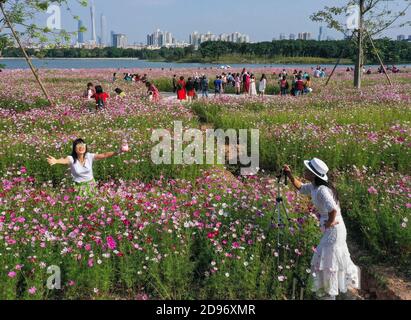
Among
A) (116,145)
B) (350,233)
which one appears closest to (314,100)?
(116,145)

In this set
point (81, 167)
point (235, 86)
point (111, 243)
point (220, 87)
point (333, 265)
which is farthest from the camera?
point (235, 86)

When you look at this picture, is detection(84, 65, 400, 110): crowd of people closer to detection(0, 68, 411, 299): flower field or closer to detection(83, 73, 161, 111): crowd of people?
detection(83, 73, 161, 111): crowd of people

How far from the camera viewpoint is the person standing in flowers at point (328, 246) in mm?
4625

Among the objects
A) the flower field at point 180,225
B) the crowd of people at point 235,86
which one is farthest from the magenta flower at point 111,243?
the crowd of people at point 235,86

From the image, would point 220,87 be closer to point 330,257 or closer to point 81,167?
point 81,167

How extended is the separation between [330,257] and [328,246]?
0.40 feet

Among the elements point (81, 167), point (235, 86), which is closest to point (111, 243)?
point (81, 167)

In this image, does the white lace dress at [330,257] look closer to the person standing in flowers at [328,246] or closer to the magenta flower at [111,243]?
the person standing in flowers at [328,246]

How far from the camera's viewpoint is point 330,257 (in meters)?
4.69

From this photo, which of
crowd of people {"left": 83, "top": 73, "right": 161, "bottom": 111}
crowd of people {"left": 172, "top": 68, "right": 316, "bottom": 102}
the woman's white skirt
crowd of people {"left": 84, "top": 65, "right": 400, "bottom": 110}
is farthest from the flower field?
crowd of people {"left": 172, "top": 68, "right": 316, "bottom": 102}

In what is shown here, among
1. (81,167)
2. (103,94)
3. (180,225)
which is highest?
(103,94)

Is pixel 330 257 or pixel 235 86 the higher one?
pixel 235 86

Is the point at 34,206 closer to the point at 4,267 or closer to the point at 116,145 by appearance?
the point at 4,267

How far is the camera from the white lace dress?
465 cm
